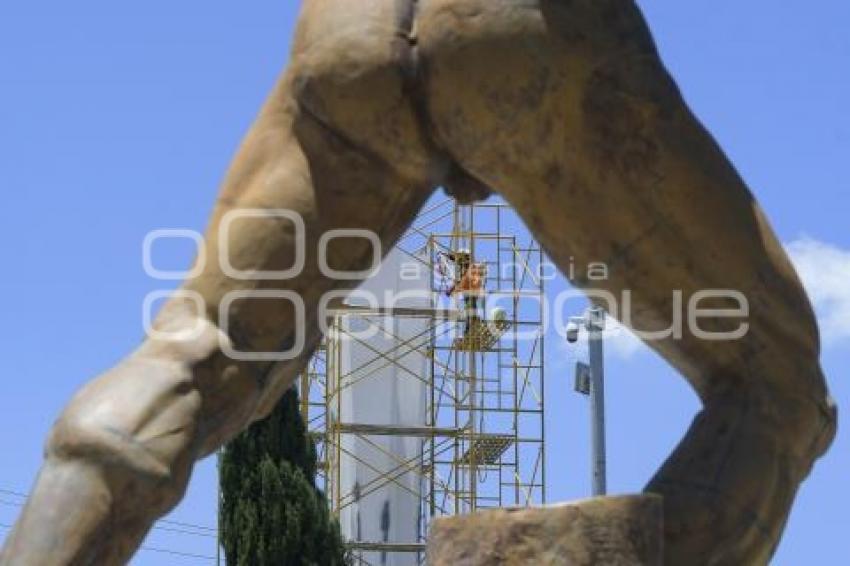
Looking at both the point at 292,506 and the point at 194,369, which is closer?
the point at 194,369

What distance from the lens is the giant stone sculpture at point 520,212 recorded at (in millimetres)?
4316

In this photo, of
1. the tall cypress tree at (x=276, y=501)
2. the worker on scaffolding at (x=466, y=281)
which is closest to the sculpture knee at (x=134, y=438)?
the tall cypress tree at (x=276, y=501)

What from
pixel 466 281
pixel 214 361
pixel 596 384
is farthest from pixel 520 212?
pixel 466 281

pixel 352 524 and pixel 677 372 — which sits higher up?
pixel 352 524

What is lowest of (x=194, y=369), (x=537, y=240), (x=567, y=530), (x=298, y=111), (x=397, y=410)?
(x=567, y=530)

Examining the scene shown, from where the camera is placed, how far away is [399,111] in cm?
442

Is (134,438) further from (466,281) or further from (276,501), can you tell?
(466,281)

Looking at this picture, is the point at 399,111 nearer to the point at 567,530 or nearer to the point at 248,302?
the point at 248,302

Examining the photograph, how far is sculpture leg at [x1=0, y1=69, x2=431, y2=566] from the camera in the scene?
4.20 metres

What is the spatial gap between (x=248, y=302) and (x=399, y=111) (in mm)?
555

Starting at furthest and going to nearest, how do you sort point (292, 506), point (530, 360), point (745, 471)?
point (530, 360) → point (292, 506) → point (745, 471)

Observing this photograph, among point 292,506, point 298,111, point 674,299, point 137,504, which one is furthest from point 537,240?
point 292,506

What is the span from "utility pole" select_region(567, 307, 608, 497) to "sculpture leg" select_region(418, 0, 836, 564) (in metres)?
11.1

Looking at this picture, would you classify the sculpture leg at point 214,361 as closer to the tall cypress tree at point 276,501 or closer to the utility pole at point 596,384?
the utility pole at point 596,384
